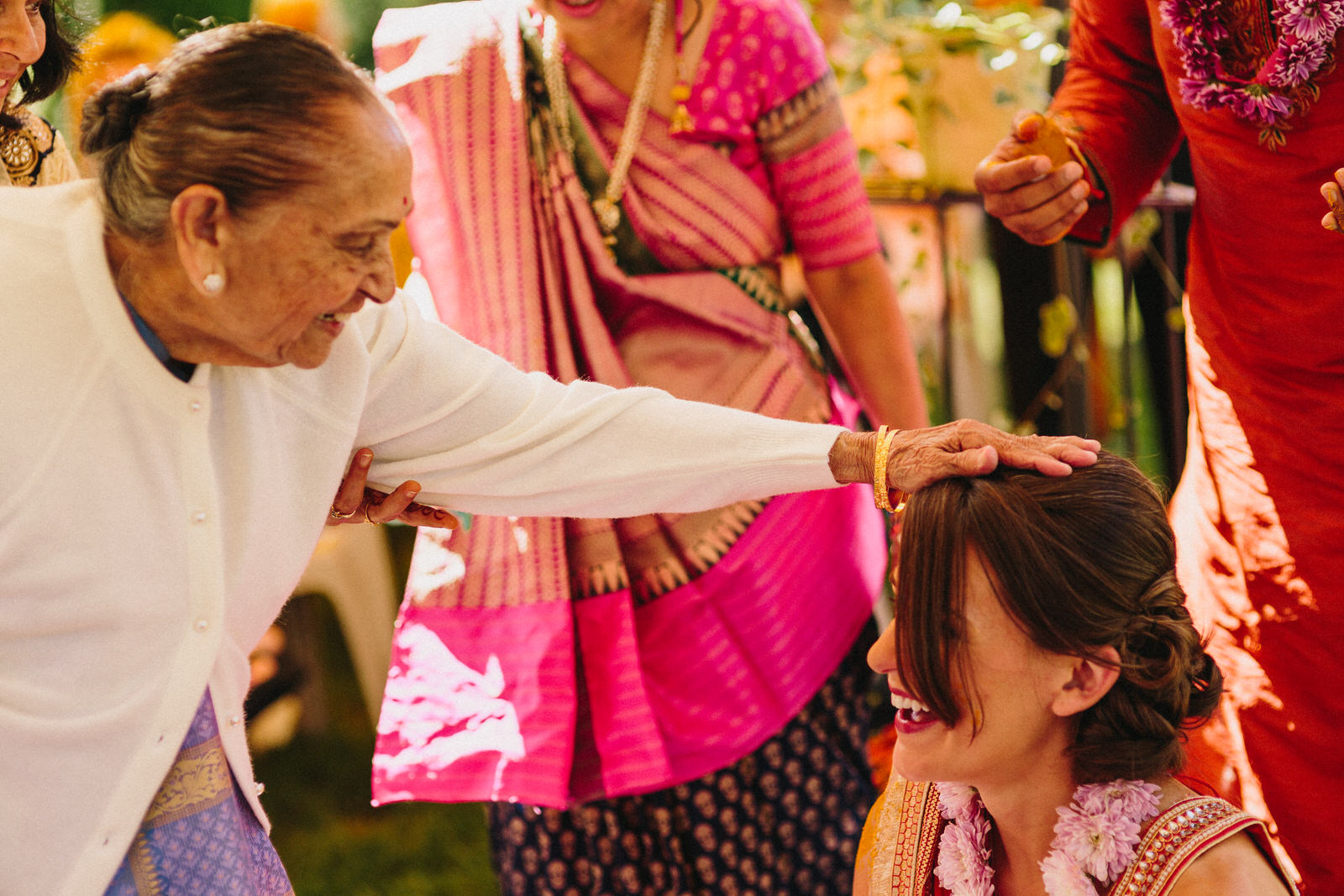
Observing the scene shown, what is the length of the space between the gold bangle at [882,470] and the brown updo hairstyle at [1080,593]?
0.10m

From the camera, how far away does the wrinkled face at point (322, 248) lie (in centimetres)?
134

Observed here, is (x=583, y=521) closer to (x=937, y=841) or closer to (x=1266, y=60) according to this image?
(x=937, y=841)

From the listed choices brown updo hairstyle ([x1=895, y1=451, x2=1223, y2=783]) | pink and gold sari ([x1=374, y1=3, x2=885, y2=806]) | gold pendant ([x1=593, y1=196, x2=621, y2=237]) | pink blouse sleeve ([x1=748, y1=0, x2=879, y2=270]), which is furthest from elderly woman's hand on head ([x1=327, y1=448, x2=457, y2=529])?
pink blouse sleeve ([x1=748, y1=0, x2=879, y2=270])

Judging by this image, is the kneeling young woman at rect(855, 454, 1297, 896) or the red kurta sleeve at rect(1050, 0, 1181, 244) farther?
the red kurta sleeve at rect(1050, 0, 1181, 244)

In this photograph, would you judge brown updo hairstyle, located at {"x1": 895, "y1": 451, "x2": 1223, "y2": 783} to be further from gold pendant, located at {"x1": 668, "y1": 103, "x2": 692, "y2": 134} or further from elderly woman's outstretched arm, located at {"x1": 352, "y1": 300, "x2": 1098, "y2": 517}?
gold pendant, located at {"x1": 668, "y1": 103, "x2": 692, "y2": 134}

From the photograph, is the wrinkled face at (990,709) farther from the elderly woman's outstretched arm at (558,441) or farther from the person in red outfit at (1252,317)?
the person in red outfit at (1252,317)

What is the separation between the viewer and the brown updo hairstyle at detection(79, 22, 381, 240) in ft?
4.27

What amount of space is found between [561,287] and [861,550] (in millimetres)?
693

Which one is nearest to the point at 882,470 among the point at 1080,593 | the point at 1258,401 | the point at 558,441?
the point at 1080,593

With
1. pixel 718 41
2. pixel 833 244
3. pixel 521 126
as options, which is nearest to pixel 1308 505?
pixel 833 244

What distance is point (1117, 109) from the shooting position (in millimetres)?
2100

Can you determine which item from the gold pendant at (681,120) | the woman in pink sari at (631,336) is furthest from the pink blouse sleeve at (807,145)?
the gold pendant at (681,120)

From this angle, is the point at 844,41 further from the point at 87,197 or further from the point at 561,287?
the point at 87,197

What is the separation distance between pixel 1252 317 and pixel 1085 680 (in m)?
0.66
